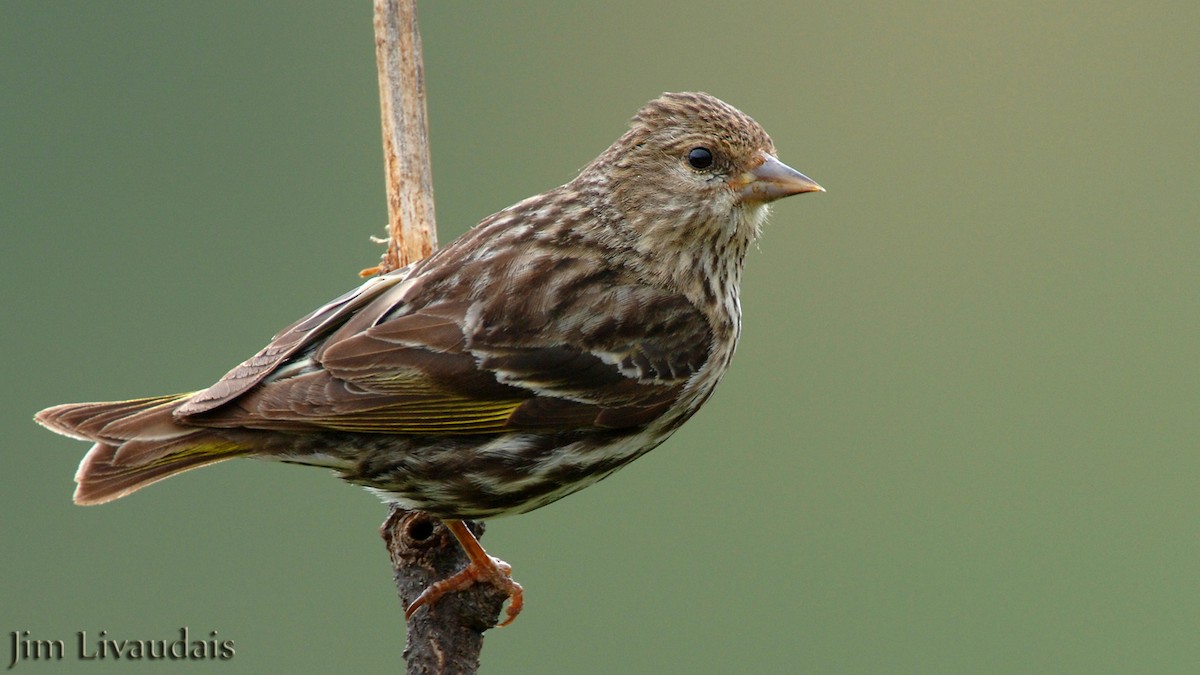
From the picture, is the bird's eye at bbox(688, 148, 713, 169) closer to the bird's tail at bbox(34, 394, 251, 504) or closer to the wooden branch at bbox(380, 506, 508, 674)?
the wooden branch at bbox(380, 506, 508, 674)

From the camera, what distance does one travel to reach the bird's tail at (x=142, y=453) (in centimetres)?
452

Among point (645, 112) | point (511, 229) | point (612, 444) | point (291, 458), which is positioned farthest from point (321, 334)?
point (645, 112)

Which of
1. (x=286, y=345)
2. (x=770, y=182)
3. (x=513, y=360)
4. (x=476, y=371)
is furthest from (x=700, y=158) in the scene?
(x=286, y=345)

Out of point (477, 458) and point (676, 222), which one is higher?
point (676, 222)

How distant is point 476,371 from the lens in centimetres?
459

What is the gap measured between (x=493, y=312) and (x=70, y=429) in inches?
61.7

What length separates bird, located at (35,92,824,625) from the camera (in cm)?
455

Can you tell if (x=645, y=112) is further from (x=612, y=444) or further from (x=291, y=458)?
(x=291, y=458)

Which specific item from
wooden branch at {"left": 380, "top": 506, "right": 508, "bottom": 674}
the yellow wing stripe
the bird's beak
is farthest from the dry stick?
the bird's beak

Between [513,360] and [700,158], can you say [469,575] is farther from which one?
[700,158]

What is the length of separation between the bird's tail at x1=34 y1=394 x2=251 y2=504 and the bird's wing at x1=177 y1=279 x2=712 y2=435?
A: 9 centimetres

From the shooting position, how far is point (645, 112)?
→ 501 cm

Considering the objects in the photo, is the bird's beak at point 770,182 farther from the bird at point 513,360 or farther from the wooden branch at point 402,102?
the wooden branch at point 402,102

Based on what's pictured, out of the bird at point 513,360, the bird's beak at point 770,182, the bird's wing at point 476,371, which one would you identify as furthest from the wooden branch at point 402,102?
the bird's beak at point 770,182
